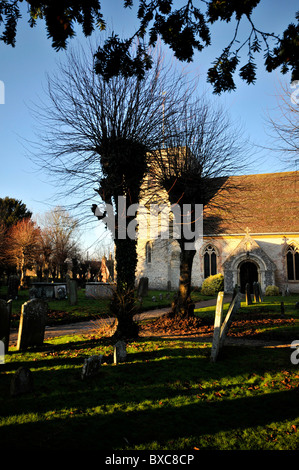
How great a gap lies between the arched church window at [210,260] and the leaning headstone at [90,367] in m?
23.8

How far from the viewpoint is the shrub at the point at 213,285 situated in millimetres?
24984

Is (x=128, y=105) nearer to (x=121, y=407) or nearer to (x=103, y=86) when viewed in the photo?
(x=103, y=86)

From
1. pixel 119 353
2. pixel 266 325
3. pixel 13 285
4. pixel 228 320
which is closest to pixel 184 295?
Result: pixel 266 325

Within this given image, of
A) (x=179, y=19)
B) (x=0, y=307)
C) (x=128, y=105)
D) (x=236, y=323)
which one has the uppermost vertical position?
(x=128, y=105)

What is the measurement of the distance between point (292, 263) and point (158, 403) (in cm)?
2470

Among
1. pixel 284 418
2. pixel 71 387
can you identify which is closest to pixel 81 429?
pixel 71 387

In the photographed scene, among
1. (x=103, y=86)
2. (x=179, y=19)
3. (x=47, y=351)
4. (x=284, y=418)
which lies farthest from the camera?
(x=103, y=86)

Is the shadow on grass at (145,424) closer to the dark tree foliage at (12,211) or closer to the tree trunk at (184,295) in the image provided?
the tree trunk at (184,295)

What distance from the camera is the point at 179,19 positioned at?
3746 mm

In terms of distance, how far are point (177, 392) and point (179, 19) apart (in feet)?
17.8

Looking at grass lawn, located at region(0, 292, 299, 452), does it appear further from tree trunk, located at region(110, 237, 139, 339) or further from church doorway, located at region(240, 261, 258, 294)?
church doorway, located at region(240, 261, 258, 294)

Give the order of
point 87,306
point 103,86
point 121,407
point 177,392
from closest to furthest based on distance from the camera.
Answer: point 121,407, point 177,392, point 103,86, point 87,306

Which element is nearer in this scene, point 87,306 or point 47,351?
point 47,351

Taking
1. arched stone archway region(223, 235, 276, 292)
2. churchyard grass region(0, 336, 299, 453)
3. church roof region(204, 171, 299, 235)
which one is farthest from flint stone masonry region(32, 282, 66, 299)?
church roof region(204, 171, 299, 235)
